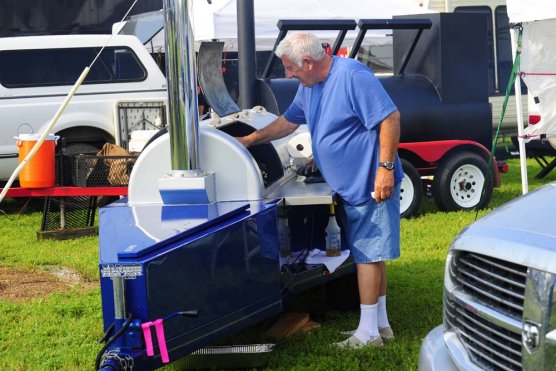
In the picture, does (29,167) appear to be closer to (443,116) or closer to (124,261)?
(443,116)

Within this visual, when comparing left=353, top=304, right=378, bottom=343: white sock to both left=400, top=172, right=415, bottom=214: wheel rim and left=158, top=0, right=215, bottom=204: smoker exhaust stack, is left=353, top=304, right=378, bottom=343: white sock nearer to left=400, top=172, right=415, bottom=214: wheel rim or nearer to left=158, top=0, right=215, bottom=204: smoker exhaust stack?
left=158, top=0, right=215, bottom=204: smoker exhaust stack

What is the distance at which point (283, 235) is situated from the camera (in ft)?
18.1

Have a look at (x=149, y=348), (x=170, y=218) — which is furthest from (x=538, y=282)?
(x=170, y=218)

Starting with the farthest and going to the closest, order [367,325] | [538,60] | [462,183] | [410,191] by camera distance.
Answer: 1. [462,183]
2. [410,191]
3. [538,60]
4. [367,325]

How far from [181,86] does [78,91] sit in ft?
24.4

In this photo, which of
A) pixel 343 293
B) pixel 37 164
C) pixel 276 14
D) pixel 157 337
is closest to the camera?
pixel 157 337

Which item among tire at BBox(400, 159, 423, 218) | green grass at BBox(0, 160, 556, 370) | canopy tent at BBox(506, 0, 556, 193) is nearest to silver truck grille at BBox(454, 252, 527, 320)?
green grass at BBox(0, 160, 556, 370)

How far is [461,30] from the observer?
10.9 meters

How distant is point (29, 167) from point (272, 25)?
7.54m

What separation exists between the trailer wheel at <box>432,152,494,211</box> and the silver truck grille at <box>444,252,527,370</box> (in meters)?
7.35

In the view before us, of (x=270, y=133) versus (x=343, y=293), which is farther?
(x=343, y=293)

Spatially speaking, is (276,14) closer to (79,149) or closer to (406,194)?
(79,149)

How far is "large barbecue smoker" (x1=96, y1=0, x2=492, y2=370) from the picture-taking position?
4293 millimetres

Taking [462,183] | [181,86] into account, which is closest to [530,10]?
[462,183]
